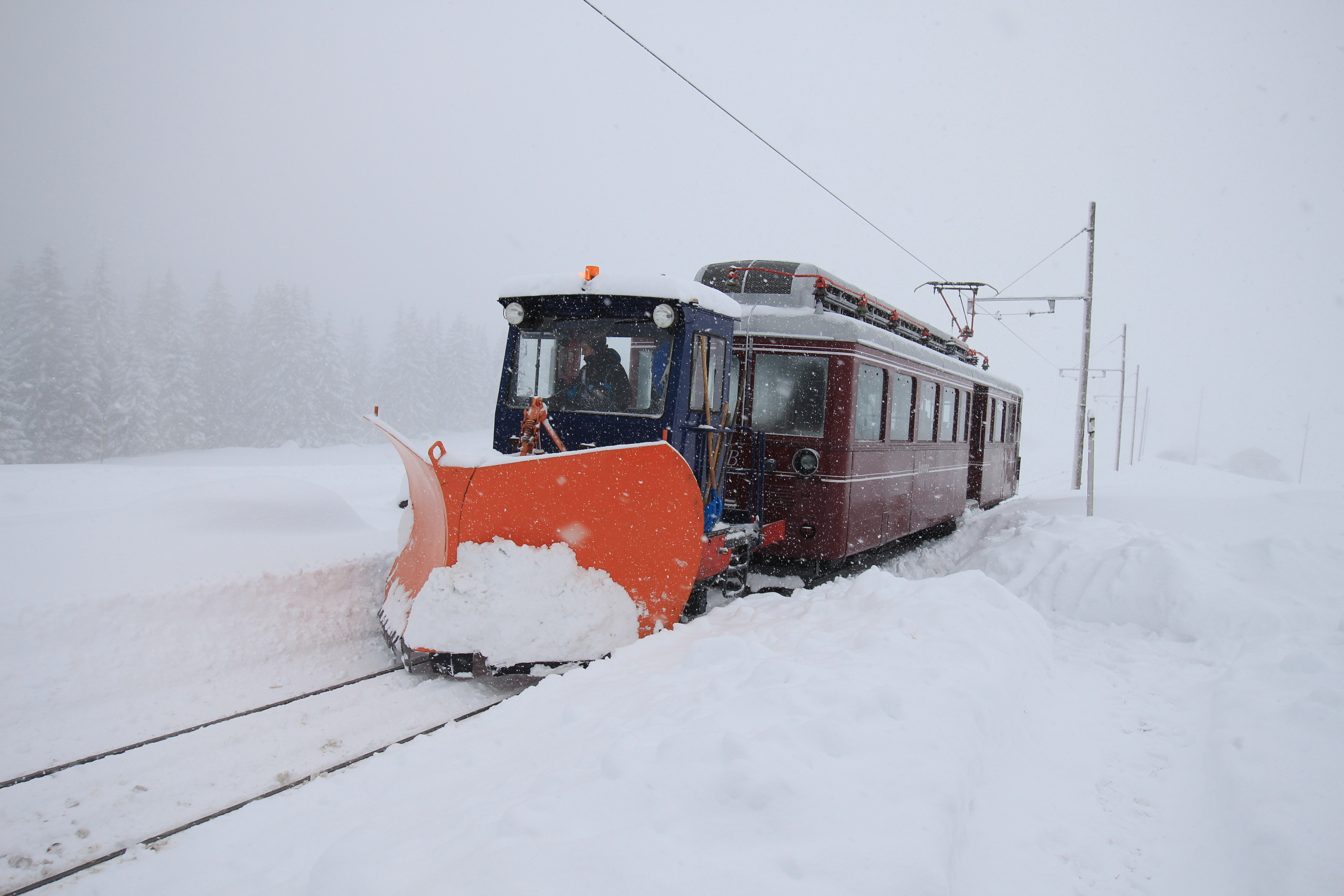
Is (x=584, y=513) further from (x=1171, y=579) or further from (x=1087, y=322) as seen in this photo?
(x=1087, y=322)

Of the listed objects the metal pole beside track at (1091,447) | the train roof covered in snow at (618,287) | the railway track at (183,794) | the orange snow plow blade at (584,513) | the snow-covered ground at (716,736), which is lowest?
the railway track at (183,794)

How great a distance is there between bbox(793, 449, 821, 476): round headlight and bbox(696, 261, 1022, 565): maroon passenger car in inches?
0.5

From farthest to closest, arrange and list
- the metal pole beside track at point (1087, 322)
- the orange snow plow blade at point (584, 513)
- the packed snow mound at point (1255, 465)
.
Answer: the packed snow mound at point (1255, 465), the metal pole beside track at point (1087, 322), the orange snow plow blade at point (584, 513)

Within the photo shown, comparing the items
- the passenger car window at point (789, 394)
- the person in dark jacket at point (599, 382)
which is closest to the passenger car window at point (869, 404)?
the passenger car window at point (789, 394)

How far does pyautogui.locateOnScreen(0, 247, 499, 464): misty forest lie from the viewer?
3238 centimetres

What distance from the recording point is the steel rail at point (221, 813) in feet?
9.62

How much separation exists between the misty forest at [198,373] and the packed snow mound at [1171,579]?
38147 mm

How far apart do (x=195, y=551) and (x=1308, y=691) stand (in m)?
8.64

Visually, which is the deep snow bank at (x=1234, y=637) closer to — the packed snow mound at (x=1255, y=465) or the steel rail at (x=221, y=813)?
the steel rail at (x=221, y=813)

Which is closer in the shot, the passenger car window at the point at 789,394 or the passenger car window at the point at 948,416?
the passenger car window at the point at 789,394

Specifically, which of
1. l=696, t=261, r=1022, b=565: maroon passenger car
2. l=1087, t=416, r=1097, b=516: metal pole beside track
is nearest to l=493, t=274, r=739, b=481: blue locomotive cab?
l=696, t=261, r=1022, b=565: maroon passenger car

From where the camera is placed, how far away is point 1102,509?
13.3 m

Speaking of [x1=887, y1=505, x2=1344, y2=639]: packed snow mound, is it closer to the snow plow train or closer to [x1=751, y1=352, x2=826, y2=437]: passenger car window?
the snow plow train

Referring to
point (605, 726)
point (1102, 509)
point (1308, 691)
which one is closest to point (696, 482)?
point (605, 726)
